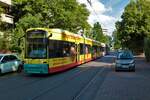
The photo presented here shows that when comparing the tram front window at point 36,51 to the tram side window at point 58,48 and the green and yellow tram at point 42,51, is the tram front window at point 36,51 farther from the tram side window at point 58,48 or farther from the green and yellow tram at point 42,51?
the tram side window at point 58,48

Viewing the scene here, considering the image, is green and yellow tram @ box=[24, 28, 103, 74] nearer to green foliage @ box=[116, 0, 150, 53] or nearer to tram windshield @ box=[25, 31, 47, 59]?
tram windshield @ box=[25, 31, 47, 59]

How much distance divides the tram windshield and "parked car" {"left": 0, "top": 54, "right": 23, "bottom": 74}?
8.54 ft

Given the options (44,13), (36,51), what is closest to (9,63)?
(36,51)

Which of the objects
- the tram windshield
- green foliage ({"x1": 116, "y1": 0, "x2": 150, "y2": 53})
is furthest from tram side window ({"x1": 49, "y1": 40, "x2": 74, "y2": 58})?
green foliage ({"x1": 116, "y1": 0, "x2": 150, "y2": 53})

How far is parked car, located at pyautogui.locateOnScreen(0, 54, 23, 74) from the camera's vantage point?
26.4 meters

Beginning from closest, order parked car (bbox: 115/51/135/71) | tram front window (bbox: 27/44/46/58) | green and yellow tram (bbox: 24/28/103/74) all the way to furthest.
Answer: green and yellow tram (bbox: 24/28/103/74)
tram front window (bbox: 27/44/46/58)
parked car (bbox: 115/51/135/71)

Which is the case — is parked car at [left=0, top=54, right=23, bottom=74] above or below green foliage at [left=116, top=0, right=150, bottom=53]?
below

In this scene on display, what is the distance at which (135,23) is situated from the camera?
80.6 m

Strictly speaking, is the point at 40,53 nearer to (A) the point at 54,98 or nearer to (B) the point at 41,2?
(A) the point at 54,98

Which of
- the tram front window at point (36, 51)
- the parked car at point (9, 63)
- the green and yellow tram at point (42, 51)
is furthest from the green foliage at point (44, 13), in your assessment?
the tram front window at point (36, 51)

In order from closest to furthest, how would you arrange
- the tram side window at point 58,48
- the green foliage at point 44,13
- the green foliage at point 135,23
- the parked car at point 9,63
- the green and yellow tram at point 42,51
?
the green and yellow tram at point 42,51
the tram side window at point 58,48
the parked car at point 9,63
the green foliage at point 44,13
the green foliage at point 135,23

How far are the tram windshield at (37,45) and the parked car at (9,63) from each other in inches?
102

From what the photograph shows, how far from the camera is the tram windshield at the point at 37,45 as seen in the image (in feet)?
80.6

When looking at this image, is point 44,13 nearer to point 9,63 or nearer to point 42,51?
point 9,63
